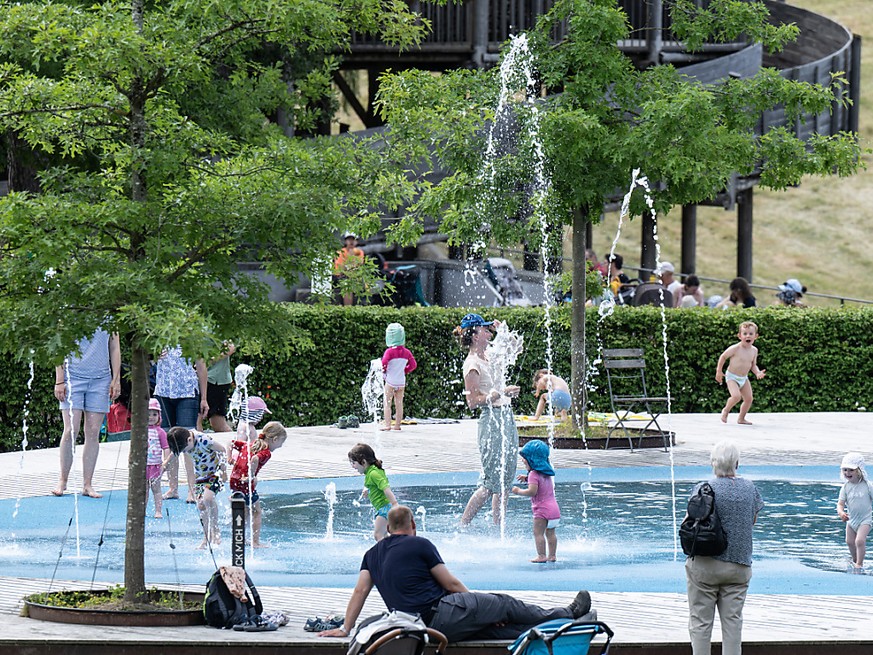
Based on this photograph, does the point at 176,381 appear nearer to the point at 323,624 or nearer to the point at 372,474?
the point at 372,474

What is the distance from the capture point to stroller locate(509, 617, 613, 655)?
717cm

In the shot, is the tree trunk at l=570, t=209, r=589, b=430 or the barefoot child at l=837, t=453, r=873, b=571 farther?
the tree trunk at l=570, t=209, r=589, b=430

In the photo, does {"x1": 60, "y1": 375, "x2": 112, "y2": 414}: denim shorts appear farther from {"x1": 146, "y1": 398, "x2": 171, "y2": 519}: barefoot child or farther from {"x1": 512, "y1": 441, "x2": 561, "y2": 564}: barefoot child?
{"x1": 512, "y1": 441, "x2": 561, "y2": 564}: barefoot child

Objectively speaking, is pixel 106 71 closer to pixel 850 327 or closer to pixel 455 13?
pixel 850 327

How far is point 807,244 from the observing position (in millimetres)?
65188

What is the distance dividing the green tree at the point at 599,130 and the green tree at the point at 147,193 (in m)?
7.28

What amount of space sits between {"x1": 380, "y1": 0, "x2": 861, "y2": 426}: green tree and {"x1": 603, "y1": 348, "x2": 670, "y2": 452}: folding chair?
2.44ft

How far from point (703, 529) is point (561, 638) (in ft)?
3.60

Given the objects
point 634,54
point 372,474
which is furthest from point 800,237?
point 372,474

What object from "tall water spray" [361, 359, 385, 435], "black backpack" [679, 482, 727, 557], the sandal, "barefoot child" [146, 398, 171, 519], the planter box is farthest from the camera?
"tall water spray" [361, 359, 385, 435]

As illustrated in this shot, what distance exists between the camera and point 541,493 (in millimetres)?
11211

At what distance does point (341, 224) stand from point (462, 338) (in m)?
3.20

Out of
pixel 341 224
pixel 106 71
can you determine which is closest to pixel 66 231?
pixel 106 71

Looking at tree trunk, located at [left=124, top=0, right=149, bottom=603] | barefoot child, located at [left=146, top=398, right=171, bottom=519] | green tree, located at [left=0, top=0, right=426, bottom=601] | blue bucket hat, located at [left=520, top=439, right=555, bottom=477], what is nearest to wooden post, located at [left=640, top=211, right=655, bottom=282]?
barefoot child, located at [left=146, top=398, right=171, bottom=519]
